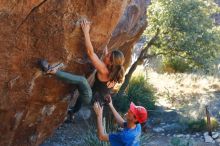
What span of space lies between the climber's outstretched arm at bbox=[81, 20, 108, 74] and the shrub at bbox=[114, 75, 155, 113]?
6333 mm

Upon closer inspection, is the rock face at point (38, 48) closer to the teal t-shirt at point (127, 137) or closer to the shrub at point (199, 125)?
the teal t-shirt at point (127, 137)

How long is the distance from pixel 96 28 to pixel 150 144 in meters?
4.58

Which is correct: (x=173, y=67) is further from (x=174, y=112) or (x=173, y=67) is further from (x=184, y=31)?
(x=184, y=31)

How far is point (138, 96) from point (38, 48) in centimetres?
739

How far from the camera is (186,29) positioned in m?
12.5

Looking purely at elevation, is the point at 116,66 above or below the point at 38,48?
below

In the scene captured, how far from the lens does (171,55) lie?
44.3 feet

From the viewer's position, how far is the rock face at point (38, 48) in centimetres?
591

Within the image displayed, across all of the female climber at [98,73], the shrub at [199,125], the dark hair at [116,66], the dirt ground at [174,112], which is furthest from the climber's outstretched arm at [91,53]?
the shrub at [199,125]

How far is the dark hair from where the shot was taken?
590cm

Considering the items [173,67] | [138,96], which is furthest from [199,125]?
[173,67]

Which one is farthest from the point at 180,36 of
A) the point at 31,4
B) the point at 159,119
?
the point at 31,4

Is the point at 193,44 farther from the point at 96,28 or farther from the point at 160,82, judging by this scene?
the point at 96,28

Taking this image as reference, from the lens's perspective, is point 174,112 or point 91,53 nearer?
point 91,53
